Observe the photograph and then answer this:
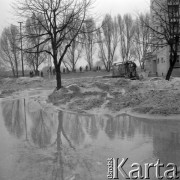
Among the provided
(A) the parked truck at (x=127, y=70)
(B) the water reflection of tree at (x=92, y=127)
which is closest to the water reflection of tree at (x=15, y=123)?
(B) the water reflection of tree at (x=92, y=127)

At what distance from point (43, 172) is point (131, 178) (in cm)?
158

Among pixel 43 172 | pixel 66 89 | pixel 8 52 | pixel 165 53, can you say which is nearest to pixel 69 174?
pixel 43 172

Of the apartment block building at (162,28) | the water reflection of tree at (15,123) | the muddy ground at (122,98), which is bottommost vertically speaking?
the water reflection of tree at (15,123)

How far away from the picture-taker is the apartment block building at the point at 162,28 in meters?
20.3

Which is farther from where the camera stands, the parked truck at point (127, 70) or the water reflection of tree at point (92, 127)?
the parked truck at point (127, 70)

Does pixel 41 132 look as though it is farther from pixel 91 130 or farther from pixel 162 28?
pixel 162 28

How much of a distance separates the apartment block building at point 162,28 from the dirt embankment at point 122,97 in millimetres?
7326

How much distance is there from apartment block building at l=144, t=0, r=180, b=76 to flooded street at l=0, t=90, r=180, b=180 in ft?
40.3

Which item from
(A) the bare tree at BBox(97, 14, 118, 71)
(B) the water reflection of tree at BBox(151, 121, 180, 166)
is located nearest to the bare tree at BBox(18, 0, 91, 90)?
(B) the water reflection of tree at BBox(151, 121, 180, 166)

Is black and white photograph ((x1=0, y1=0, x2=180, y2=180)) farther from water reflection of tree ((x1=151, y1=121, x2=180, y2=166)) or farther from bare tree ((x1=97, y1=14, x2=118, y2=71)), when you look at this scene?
bare tree ((x1=97, y1=14, x2=118, y2=71))

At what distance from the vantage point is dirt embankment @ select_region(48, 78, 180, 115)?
10.7 meters

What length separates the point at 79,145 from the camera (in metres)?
6.89

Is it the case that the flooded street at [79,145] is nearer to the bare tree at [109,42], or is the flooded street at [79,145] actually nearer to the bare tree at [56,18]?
the bare tree at [56,18]

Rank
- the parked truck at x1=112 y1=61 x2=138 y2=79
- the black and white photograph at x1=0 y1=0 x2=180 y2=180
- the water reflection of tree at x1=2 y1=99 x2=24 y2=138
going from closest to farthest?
the black and white photograph at x1=0 y1=0 x2=180 y2=180 < the water reflection of tree at x1=2 y1=99 x2=24 y2=138 < the parked truck at x1=112 y1=61 x2=138 y2=79
